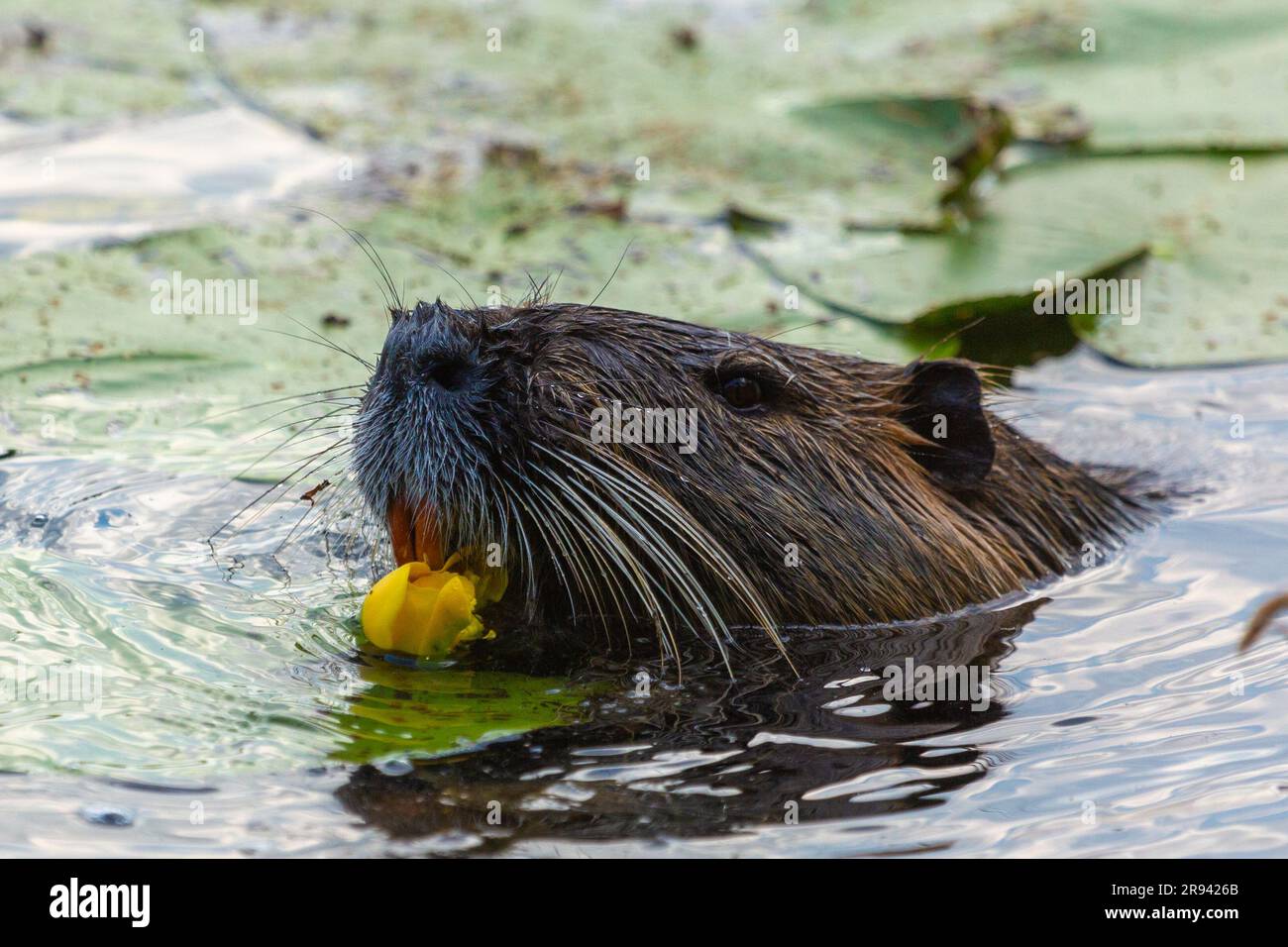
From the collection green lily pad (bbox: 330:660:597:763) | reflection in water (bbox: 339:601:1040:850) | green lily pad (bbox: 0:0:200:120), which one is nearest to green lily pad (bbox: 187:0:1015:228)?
green lily pad (bbox: 0:0:200:120)

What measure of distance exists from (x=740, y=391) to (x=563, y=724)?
104 cm

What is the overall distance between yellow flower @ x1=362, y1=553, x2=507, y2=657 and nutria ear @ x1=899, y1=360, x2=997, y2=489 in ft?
4.31

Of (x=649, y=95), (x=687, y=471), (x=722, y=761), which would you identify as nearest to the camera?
(x=722, y=761)

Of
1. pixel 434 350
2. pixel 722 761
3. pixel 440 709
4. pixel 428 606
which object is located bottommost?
pixel 722 761

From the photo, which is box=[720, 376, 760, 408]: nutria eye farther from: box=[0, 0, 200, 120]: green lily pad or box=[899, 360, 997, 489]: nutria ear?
box=[0, 0, 200, 120]: green lily pad

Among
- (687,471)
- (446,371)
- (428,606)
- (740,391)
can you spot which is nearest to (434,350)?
(446,371)

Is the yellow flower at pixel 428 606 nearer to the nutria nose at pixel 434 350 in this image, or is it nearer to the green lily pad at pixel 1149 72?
the nutria nose at pixel 434 350

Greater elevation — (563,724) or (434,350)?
(434,350)

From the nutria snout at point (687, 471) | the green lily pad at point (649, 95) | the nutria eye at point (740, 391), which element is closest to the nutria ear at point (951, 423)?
the nutria snout at point (687, 471)

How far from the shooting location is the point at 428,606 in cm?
414

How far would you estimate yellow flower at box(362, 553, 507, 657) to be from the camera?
414 centimetres

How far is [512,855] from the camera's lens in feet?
10.9

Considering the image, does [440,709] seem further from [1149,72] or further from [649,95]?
[1149,72]
